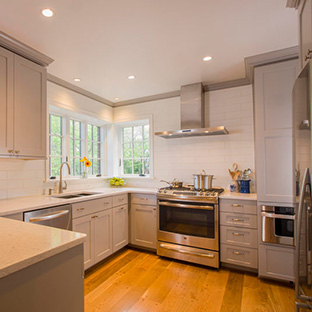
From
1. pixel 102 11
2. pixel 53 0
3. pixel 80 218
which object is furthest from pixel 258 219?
pixel 53 0

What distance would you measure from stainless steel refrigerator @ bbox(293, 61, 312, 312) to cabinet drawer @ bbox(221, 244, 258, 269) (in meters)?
1.44

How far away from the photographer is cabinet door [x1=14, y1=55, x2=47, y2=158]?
2086 mm

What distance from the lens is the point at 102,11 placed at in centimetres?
166

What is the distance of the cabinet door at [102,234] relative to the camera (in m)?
2.56

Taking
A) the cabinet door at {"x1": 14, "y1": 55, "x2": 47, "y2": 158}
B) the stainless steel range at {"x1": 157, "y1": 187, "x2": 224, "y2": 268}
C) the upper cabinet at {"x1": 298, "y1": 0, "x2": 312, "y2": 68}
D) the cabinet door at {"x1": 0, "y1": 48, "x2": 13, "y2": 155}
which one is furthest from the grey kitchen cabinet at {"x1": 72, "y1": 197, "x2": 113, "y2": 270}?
the upper cabinet at {"x1": 298, "y1": 0, "x2": 312, "y2": 68}

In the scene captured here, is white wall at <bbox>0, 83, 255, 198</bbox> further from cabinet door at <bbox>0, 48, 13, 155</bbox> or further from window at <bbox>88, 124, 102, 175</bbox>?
cabinet door at <bbox>0, 48, 13, 155</bbox>

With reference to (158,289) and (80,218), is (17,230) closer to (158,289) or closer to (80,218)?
A: (80,218)

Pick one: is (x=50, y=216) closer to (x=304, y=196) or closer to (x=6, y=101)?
(x=6, y=101)

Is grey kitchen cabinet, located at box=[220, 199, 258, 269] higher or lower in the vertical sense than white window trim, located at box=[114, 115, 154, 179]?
lower

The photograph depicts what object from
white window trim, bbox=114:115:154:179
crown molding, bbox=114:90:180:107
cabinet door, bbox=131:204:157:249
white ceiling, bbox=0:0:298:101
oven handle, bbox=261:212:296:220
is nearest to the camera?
white ceiling, bbox=0:0:298:101

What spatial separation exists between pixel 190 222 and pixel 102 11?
2.46m

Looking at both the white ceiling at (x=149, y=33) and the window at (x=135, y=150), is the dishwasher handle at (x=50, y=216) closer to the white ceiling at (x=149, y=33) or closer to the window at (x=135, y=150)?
the white ceiling at (x=149, y=33)

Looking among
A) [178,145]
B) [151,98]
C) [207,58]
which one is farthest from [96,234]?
[207,58]

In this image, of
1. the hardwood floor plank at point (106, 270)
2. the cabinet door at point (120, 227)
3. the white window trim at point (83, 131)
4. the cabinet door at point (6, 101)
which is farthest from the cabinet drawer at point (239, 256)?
the cabinet door at point (6, 101)
